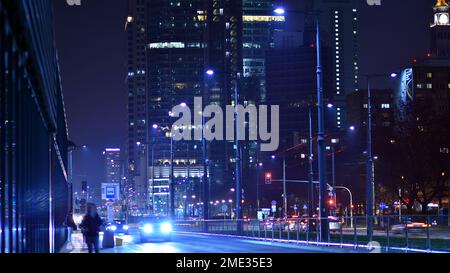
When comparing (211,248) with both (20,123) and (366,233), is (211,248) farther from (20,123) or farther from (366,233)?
(20,123)

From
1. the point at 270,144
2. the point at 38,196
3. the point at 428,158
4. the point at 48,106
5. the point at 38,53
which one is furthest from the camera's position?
the point at 270,144

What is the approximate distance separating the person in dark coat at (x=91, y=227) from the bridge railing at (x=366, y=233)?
11.5m

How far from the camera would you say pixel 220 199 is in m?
160

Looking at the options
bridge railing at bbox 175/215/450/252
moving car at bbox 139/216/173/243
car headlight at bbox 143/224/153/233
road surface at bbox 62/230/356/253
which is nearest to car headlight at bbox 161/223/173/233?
moving car at bbox 139/216/173/243

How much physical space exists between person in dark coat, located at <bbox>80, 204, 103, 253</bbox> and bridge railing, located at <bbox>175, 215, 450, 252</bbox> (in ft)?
37.9

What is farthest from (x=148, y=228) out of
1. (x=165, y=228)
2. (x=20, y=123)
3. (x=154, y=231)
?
(x=20, y=123)

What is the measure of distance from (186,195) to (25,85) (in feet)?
541

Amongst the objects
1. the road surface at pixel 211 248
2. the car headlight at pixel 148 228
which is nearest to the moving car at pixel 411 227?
the road surface at pixel 211 248

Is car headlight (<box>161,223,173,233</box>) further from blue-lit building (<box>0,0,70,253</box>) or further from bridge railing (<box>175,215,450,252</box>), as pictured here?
blue-lit building (<box>0,0,70,253</box>)

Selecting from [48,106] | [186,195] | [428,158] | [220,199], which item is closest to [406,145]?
[428,158]

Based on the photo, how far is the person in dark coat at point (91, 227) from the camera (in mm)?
21812

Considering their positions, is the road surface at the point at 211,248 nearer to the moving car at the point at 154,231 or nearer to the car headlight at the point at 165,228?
the moving car at the point at 154,231
